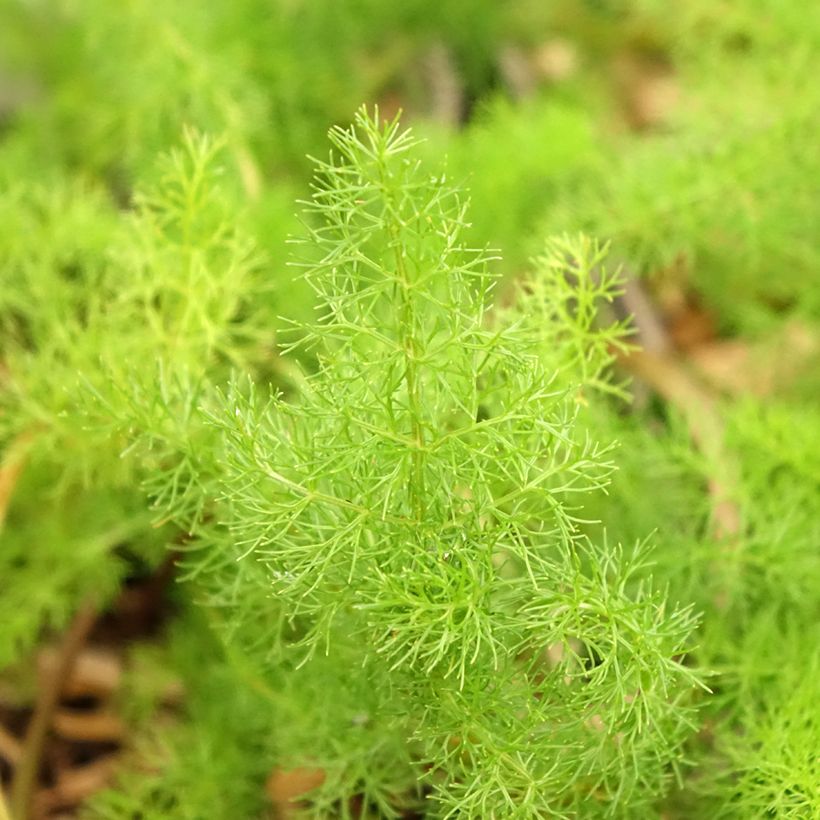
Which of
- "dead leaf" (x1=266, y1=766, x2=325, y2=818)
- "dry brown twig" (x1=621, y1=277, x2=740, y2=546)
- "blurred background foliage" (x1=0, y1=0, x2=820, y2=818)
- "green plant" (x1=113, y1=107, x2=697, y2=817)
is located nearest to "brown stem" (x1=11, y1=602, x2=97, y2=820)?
"blurred background foliage" (x1=0, y1=0, x2=820, y2=818)

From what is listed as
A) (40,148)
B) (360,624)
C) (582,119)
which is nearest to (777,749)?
(360,624)

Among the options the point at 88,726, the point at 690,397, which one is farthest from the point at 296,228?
the point at 88,726

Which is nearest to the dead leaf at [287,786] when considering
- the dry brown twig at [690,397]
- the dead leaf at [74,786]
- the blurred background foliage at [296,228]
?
the blurred background foliage at [296,228]

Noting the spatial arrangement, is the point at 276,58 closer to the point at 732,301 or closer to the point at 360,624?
the point at 732,301

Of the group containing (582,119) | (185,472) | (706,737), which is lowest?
(706,737)

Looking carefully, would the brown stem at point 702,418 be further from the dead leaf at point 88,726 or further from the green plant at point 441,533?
the dead leaf at point 88,726

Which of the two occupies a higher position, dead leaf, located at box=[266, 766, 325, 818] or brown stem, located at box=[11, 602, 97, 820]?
brown stem, located at box=[11, 602, 97, 820]

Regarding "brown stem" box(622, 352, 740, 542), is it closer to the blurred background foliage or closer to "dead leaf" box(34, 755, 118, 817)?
the blurred background foliage
